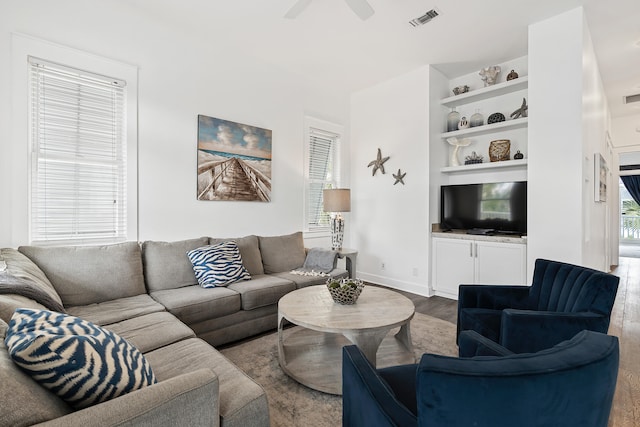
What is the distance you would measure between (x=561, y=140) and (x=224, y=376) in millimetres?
3466

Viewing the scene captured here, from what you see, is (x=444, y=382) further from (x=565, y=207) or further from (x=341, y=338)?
(x=565, y=207)

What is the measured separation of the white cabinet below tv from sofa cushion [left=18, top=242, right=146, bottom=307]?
3404 mm

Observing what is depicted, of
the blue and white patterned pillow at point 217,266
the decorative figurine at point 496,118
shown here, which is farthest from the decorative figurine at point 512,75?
the blue and white patterned pillow at point 217,266

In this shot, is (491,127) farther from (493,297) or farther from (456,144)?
(493,297)

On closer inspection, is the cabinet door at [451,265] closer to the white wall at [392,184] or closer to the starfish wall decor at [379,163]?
the white wall at [392,184]

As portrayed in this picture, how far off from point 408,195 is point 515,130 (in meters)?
1.54

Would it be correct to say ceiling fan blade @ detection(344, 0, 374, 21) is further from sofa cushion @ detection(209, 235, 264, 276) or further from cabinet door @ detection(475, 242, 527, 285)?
cabinet door @ detection(475, 242, 527, 285)

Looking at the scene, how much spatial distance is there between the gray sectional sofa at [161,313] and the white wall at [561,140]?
2.13m

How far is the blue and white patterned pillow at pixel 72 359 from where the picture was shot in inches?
32.6

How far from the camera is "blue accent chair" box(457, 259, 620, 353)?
1.67 metres

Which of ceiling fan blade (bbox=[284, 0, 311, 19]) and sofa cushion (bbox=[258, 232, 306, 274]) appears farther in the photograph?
sofa cushion (bbox=[258, 232, 306, 274])

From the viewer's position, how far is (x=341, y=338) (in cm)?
267

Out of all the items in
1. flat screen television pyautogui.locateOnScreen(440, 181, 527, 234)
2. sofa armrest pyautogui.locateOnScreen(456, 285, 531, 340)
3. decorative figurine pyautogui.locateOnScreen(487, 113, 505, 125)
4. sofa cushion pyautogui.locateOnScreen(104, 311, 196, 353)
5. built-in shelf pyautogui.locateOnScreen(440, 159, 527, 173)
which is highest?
decorative figurine pyautogui.locateOnScreen(487, 113, 505, 125)

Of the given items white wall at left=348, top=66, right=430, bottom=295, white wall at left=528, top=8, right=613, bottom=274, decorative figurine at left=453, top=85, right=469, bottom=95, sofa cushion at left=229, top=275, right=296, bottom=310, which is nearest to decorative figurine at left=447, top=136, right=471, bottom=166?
white wall at left=348, top=66, right=430, bottom=295
